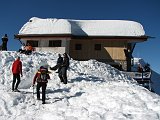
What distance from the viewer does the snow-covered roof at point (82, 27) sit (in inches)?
1507

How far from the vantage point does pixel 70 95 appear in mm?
16516

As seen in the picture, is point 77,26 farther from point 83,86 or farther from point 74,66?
point 83,86

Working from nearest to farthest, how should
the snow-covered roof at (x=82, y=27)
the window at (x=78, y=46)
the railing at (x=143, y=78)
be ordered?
the railing at (x=143, y=78) → the snow-covered roof at (x=82, y=27) → the window at (x=78, y=46)

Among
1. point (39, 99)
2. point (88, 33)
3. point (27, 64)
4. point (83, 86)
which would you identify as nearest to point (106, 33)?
point (88, 33)

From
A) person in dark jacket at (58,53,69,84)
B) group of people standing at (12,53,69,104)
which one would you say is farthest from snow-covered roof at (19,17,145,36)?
group of people standing at (12,53,69,104)

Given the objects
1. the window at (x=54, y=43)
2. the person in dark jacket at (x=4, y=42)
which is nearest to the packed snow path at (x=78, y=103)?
the person in dark jacket at (x=4, y=42)

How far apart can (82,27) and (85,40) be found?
281cm

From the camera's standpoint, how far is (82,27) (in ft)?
135

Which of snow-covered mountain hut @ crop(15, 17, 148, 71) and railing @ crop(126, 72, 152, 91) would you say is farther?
snow-covered mountain hut @ crop(15, 17, 148, 71)

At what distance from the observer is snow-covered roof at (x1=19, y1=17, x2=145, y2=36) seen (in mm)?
38281

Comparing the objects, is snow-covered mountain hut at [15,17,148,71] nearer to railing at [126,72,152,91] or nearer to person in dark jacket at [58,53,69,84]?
railing at [126,72,152,91]

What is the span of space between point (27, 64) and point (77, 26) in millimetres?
18153

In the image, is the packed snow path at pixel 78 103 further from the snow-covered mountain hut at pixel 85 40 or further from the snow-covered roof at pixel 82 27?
the snow-covered roof at pixel 82 27

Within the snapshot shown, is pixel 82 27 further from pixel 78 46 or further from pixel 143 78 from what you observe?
pixel 143 78
